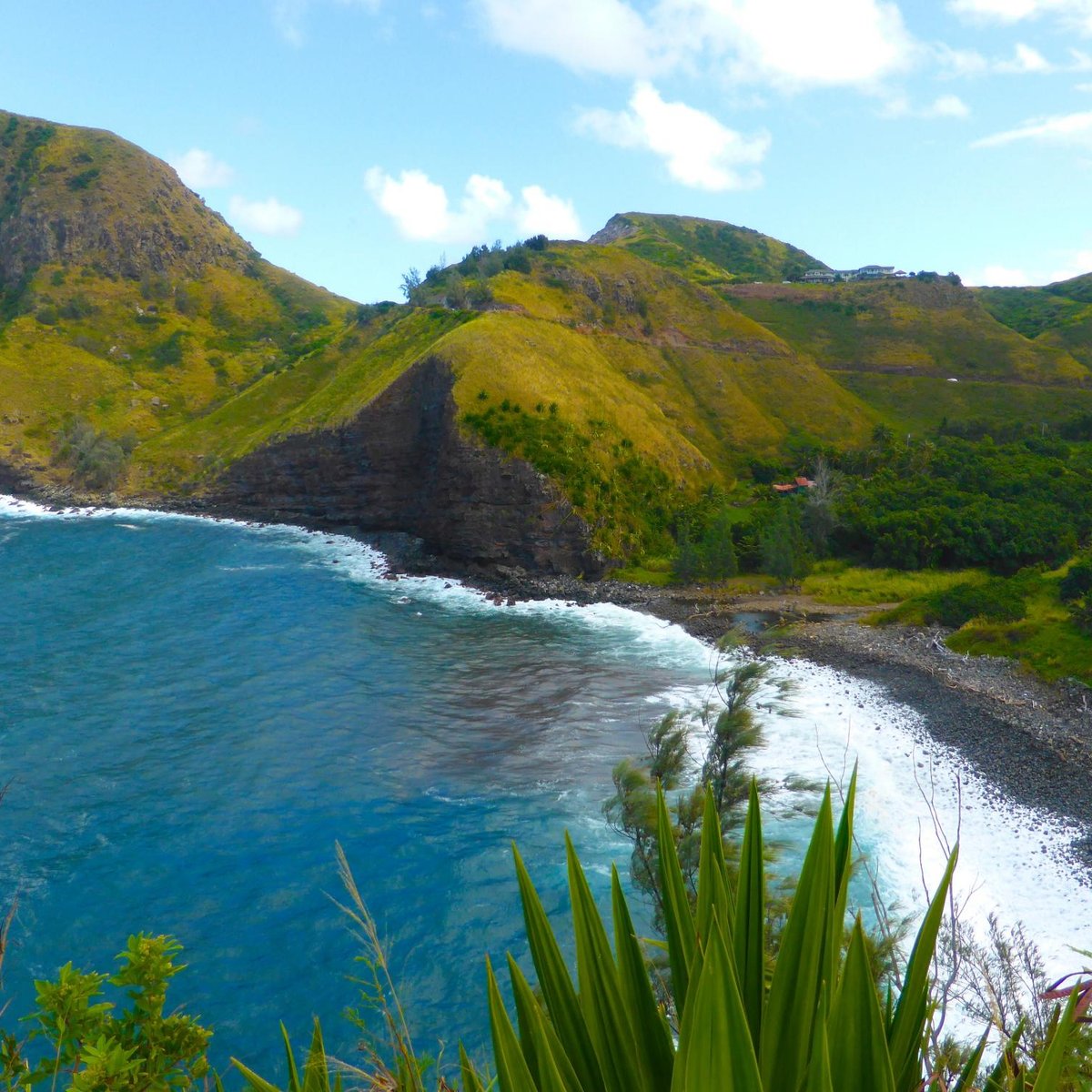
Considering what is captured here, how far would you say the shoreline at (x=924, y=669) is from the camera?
2588cm

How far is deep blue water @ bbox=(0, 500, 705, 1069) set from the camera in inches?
749

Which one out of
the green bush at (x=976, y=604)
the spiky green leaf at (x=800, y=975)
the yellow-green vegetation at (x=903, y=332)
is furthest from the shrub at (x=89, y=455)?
the spiky green leaf at (x=800, y=975)

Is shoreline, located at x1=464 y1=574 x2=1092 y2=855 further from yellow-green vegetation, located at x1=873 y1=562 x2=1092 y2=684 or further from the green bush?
the green bush

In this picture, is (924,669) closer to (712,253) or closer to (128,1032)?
(128,1032)

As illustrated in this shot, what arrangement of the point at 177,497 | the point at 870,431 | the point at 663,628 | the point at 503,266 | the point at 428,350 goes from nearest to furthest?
the point at 663,628 < the point at 428,350 < the point at 177,497 < the point at 870,431 < the point at 503,266

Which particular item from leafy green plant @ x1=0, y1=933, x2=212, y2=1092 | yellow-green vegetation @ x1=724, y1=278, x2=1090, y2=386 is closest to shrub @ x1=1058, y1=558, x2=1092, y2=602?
leafy green plant @ x1=0, y1=933, x2=212, y2=1092

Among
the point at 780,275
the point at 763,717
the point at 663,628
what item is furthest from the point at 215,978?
the point at 780,275

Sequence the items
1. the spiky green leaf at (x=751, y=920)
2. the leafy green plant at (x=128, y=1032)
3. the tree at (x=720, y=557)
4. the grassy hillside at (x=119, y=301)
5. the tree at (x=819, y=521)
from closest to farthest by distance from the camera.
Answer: the spiky green leaf at (x=751, y=920)
the leafy green plant at (x=128, y=1032)
the tree at (x=720, y=557)
the tree at (x=819, y=521)
the grassy hillside at (x=119, y=301)

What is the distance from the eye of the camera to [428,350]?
237 ft

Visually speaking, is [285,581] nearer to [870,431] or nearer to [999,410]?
[870,431]

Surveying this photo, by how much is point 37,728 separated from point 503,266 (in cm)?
7893

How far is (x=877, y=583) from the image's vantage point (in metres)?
49.3

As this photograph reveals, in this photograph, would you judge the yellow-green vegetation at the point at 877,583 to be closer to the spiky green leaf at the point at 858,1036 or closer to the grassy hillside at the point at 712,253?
the spiky green leaf at the point at 858,1036

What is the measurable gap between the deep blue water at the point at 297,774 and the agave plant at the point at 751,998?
628 inches
